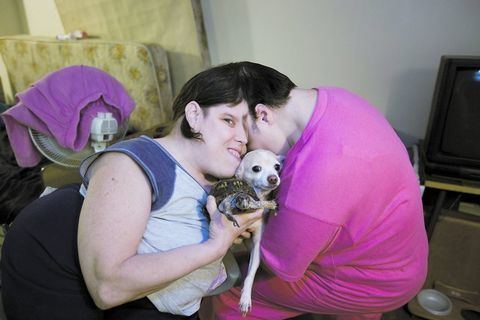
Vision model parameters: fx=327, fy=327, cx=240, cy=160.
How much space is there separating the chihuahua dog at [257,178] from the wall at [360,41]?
3.04 ft

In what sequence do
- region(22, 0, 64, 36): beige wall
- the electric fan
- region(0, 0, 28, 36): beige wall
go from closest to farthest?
the electric fan → region(22, 0, 64, 36): beige wall → region(0, 0, 28, 36): beige wall

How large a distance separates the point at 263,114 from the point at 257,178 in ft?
0.56

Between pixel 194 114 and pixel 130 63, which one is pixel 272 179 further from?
pixel 130 63

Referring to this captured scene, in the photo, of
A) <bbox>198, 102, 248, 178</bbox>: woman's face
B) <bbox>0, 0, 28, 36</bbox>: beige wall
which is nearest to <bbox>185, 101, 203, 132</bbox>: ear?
<bbox>198, 102, 248, 178</bbox>: woman's face

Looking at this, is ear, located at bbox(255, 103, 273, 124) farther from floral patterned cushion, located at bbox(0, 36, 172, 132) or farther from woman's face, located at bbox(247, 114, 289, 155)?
floral patterned cushion, located at bbox(0, 36, 172, 132)

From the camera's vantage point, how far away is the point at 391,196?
0.78m

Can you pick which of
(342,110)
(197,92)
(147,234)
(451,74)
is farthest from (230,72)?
(451,74)

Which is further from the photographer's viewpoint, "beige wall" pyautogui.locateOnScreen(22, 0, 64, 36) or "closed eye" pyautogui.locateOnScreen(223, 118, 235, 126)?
"beige wall" pyautogui.locateOnScreen(22, 0, 64, 36)

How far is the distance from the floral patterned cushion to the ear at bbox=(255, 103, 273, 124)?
1011mm

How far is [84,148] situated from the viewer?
4.37ft

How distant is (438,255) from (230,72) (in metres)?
1.27

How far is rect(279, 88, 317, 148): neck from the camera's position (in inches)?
31.6

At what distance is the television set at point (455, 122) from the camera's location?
1204mm

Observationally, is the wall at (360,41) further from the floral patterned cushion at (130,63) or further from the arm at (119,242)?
the arm at (119,242)
